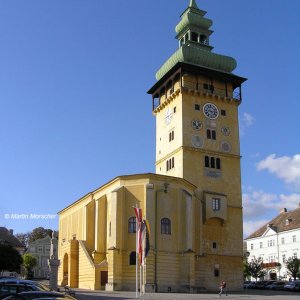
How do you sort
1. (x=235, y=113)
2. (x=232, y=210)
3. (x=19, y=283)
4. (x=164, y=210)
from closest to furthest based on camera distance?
(x=19, y=283), (x=164, y=210), (x=232, y=210), (x=235, y=113)

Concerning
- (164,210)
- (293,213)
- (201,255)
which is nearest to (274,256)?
(293,213)

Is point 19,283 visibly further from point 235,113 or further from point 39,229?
point 39,229

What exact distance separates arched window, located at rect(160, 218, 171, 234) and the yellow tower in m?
7.27

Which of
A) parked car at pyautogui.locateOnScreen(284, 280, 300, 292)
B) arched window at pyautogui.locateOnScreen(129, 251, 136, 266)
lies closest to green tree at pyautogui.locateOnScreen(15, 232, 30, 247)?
parked car at pyautogui.locateOnScreen(284, 280, 300, 292)

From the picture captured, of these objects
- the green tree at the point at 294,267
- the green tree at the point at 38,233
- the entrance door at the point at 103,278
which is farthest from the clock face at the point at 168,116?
the green tree at the point at 38,233

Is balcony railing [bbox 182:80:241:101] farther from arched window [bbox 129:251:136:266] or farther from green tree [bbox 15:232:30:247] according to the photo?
green tree [bbox 15:232:30:247]

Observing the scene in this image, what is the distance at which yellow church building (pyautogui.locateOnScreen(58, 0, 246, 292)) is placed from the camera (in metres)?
50.8

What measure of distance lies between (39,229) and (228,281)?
7412 centimetres

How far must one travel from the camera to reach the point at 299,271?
77.8 metres

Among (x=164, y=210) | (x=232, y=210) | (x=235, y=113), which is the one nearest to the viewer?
(x=164, y=210)

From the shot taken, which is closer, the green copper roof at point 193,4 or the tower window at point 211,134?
the tower window at point 211,134

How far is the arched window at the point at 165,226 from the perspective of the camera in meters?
51.4

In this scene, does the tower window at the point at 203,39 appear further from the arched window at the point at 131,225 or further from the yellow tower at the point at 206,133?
the arched window at the point at 131,225

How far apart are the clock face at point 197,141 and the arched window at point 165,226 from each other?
42.0ft
